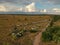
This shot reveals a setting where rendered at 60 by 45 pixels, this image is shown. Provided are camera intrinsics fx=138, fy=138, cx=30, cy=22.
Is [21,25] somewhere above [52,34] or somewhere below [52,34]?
above

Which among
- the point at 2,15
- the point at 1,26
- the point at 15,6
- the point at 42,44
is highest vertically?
the point at 15,6

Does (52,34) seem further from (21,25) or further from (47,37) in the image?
(21,25)

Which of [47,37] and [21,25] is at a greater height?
[21,25]

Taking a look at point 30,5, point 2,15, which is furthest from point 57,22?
point 2,15

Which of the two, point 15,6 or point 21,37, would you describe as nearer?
point 21,37

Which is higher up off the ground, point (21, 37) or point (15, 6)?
point (15, 6)

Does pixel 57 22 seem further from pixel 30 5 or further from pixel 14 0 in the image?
pixel 14 0

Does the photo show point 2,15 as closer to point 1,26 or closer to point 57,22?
point 1,26

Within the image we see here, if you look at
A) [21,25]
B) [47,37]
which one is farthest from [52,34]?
[21,25]
